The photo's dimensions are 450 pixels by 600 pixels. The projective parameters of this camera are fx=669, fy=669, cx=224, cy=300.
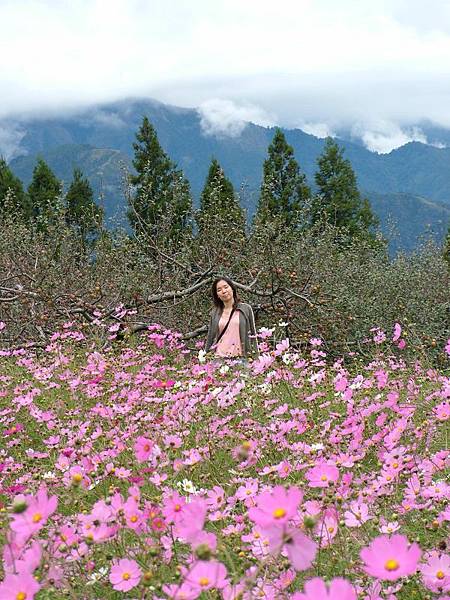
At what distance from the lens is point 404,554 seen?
1.06 metres

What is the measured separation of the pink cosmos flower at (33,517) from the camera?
3.84ft

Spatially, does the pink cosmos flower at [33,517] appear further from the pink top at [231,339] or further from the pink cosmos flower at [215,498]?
the pink top at [231,339]

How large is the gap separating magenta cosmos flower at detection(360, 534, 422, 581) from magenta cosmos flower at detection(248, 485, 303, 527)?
0.16 meters


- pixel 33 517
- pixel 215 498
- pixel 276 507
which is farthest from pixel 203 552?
pixel 215 498

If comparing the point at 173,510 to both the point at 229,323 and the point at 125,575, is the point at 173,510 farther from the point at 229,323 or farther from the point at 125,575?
the point at 229,323

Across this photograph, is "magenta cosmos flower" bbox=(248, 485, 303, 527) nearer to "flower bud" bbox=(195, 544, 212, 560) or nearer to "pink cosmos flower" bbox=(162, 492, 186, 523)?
"flower bud" bbox=(195, 544, 212, 560)

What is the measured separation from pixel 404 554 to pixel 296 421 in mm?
1690

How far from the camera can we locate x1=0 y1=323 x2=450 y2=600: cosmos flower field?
1.15 m

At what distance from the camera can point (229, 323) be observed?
614 centimetres

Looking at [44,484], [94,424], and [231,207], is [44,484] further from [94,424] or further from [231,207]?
[231,207]

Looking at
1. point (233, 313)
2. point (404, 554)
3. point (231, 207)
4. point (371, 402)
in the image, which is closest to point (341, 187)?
point (231, 207)

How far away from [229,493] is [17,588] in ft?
2.58

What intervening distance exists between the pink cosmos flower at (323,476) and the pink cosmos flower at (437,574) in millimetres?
329

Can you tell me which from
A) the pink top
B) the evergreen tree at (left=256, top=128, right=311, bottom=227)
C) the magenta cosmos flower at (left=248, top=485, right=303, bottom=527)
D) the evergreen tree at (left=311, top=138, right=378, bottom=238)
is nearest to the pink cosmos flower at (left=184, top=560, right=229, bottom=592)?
the magenta cosmos flower at (left=248, top=485, right=303, bottom=527)
